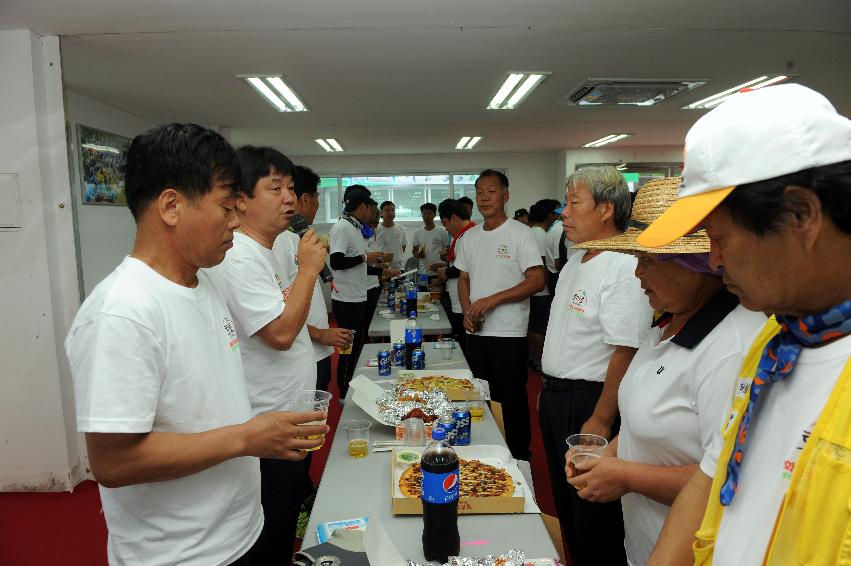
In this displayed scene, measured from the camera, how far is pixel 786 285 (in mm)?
693

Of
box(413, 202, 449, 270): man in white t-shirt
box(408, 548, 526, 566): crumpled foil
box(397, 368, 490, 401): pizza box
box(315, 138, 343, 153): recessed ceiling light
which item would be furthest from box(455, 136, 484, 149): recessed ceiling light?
box(408, 548, 526, 566): crumpled foil

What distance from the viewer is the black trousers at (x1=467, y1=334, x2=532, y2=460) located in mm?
3555

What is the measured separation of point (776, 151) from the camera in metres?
0.66

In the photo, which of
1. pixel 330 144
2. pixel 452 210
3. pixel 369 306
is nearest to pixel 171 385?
pixel 452 210

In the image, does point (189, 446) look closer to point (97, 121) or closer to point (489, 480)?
point (489, 480)

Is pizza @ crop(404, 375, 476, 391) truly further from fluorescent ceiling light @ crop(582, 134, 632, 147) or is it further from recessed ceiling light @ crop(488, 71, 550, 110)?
fluorescent ceiling light @ crop(582, 134, 632, 147)

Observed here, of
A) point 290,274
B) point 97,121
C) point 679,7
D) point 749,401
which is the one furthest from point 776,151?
point 97,121

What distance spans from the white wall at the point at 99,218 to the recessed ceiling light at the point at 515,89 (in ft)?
12.5

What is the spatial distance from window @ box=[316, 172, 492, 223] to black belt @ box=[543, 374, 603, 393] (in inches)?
330

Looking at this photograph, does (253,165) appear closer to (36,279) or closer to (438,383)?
(438,383)

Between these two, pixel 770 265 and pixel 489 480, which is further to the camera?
pixel 489 480

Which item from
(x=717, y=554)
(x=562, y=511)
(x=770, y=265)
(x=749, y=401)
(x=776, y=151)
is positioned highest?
(x=776, y=151)

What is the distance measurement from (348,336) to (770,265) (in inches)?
87.0

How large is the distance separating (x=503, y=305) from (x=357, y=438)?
1.96m
